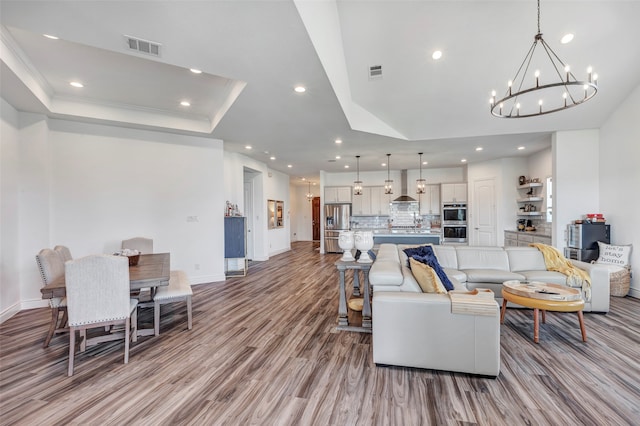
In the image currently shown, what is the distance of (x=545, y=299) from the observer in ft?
9.07

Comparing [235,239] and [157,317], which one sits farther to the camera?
[235,239]

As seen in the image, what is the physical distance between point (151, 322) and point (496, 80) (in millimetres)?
6175

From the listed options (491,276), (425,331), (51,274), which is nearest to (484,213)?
(491,276)

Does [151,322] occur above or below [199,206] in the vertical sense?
below

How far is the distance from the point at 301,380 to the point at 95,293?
202 cm

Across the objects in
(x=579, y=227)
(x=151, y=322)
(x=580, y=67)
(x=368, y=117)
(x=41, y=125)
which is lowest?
(x=151, y=322)

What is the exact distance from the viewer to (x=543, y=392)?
2082 millimetres

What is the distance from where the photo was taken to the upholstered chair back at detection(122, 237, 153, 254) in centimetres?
434

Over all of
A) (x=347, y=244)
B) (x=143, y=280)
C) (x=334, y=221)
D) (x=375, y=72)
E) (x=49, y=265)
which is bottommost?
(x=143, y=280)

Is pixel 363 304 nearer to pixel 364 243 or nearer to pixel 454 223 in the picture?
pixel 364 243

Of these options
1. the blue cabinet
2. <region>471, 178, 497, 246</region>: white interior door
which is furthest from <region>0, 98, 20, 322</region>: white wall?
<region>471, 178, 497, 246</region>: white interior door

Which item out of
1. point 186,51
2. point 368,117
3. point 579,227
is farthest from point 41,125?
point 579,227

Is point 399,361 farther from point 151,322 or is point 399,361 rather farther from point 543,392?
point 151,322

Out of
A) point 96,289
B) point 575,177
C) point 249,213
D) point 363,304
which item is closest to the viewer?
point 96,289
